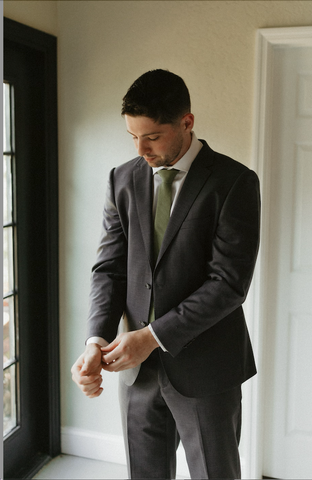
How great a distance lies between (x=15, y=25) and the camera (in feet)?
7.18

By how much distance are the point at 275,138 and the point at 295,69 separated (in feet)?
1.00

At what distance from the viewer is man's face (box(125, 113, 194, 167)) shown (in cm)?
148

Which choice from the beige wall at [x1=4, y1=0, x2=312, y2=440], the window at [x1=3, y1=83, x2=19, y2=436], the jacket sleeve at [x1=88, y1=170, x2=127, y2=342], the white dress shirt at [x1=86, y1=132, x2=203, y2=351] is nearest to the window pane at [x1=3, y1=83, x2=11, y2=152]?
the window at [x1=3, y1=83, x2=19, y2=436]

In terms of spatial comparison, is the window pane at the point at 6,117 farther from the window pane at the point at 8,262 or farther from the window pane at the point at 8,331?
the window pane at the point at 8,331

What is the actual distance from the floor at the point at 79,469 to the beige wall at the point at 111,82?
18 centimetres

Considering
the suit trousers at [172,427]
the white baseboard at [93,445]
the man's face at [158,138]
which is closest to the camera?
the man's face at [158,138]

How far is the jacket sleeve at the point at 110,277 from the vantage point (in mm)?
1688

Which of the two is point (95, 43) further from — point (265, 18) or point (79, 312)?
point (79, 312)

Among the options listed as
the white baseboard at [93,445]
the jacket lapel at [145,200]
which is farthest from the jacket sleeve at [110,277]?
the white baseboard at [93,445]

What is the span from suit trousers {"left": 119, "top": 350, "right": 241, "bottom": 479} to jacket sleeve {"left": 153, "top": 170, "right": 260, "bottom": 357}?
19 centimetres

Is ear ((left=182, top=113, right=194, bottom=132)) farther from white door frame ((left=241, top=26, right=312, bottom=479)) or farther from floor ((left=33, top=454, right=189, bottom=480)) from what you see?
floor ((left=33, top=454, right=189, bottom=480))

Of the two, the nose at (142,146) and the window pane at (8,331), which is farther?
the window pane at (8,331)

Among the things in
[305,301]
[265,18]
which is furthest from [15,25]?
[305,301]

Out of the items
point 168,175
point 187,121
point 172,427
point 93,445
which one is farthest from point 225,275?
point 93,445
